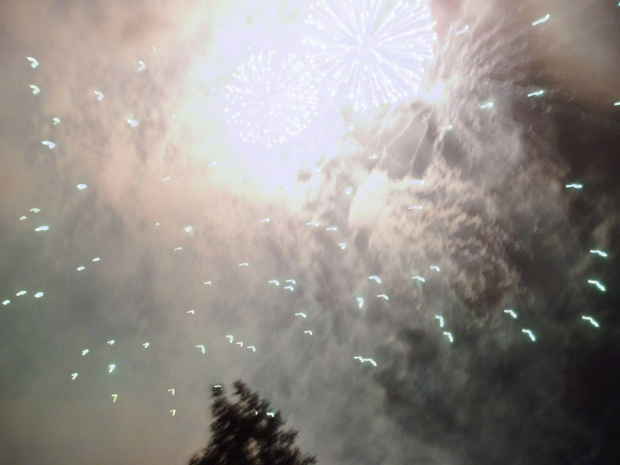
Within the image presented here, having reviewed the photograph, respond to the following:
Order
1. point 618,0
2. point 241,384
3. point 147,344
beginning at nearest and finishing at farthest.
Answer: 1. point 618,0
2. point 147,344
3. point 241,384

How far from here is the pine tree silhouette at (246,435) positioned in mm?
20719

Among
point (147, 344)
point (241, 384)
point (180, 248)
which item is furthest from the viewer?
point (241, 384)

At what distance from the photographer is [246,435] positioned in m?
21.8

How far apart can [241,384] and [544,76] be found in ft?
75.3

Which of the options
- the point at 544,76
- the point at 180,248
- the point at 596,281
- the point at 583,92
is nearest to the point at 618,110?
the point at 583,92

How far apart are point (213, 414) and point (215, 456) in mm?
2318

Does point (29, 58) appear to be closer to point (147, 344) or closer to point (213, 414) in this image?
point (147, 344)

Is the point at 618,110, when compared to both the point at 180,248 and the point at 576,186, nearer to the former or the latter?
the point at 576,186

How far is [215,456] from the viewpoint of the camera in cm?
2042

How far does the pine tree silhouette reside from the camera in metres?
20.7

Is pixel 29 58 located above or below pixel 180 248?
above

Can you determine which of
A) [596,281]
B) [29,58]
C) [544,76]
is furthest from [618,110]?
[29,58]

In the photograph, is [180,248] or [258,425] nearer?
[180,248]

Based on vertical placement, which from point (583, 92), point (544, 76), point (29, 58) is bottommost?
point (583, 92)
